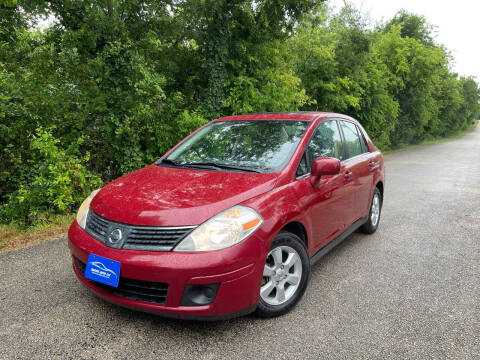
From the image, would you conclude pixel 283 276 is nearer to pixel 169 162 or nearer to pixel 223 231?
pixel 223 231

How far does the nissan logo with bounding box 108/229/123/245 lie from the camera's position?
2.40 metres

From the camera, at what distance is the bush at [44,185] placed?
4930 mm

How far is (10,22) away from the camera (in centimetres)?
665

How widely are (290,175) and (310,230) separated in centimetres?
52

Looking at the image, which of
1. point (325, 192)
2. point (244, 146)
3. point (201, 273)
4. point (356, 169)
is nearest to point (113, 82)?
point (244, 146)

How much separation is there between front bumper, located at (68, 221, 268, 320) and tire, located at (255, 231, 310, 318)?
200 millimetres

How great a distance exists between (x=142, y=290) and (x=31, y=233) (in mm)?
3066

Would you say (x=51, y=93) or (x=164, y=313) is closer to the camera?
(x=164, y=313)

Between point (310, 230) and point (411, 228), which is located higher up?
point (310, 230)

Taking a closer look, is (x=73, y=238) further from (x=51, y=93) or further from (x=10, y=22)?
(x=10, y=22)

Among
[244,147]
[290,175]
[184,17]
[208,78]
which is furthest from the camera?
[208,78]

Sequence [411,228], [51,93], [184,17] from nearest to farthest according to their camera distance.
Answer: [411,228], [51,93], [184,17]

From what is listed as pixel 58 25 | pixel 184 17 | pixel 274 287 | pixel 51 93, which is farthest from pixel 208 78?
pixel 274 287

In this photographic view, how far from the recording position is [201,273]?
222cm
